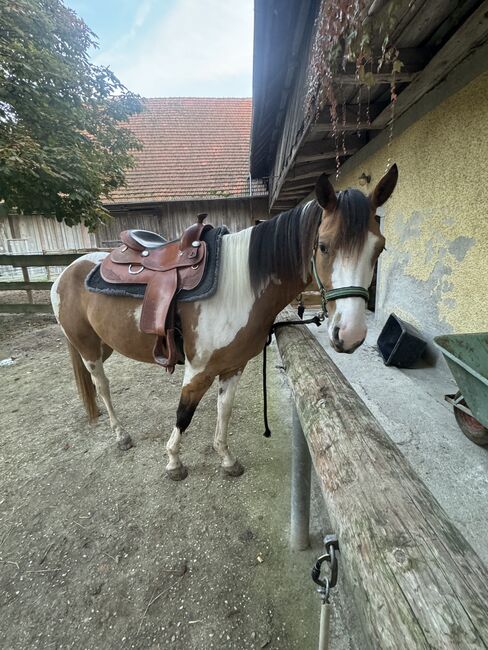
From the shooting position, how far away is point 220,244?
5.29ft

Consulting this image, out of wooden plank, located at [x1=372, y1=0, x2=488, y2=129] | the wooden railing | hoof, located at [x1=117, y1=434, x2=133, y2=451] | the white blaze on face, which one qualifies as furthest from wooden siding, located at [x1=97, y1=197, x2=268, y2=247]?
the white blaze on face

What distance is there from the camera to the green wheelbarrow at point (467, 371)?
173cm

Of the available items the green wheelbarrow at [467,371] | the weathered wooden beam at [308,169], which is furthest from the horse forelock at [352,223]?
the weathered wooden beam at [308,169]

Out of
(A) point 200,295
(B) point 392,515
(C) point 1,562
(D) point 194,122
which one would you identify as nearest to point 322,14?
(A) point 200,295

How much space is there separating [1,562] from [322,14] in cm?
334

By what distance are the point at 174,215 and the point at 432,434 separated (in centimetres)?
906

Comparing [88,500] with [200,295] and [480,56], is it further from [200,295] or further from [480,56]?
[480,56]

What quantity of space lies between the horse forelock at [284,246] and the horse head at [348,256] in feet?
0.48

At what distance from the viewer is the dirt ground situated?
46.8 inches

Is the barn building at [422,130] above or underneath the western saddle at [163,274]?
above

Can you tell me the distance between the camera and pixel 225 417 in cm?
192

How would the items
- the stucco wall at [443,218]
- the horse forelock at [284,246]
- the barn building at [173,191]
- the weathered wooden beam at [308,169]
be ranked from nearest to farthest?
the horse forelock at [284,246]
the stucco wall at [443,218]
the weathered wooden beam at [308,169]
the barn building at [173,191]

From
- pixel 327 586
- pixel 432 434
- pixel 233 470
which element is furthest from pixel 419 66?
pixel 233 470

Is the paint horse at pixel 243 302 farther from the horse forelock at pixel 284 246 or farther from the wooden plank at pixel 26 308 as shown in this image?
the wooden plank at pixel 26 308
